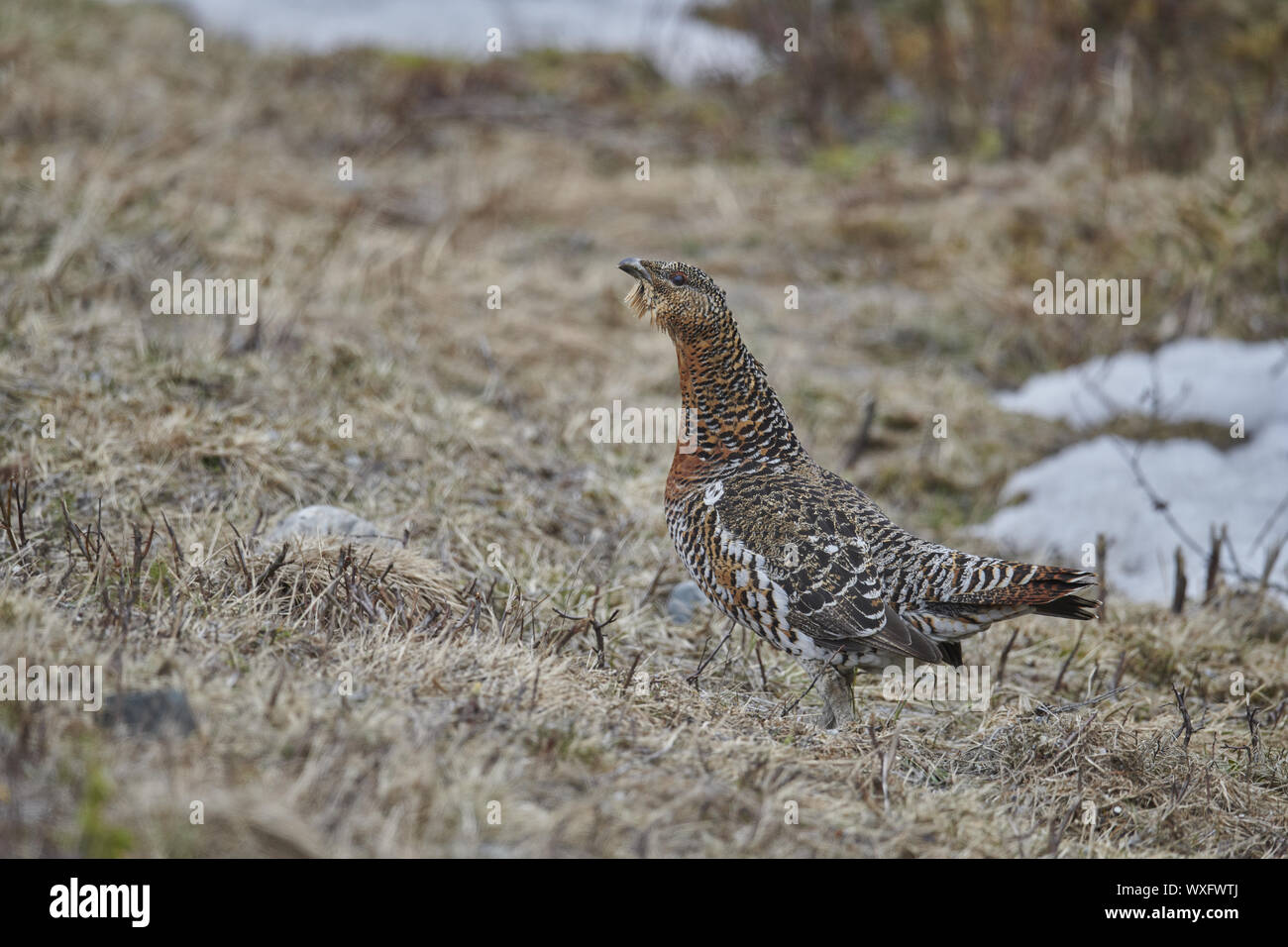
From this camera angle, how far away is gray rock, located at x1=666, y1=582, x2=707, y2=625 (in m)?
4.75

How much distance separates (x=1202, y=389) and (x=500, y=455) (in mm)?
4875

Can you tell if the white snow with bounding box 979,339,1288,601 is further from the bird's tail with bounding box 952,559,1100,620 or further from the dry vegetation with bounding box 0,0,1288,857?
the bird's tail with bounding box 952,559,1100,620

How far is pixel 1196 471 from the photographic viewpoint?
6.57 metres

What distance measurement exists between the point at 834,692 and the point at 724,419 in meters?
1.16

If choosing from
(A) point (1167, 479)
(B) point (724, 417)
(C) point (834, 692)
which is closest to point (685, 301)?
(B) point (724, 417)

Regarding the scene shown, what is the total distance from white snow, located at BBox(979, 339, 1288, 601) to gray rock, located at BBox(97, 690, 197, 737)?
4697 millimetres

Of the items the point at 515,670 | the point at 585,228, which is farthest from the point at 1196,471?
the point at 585,228

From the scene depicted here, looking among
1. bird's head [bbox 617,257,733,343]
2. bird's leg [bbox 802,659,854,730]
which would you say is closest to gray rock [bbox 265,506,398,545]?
bird's head [bbox 617,257,733,343]

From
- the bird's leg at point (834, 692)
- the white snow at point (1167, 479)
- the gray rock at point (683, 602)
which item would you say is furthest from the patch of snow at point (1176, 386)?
the bird's leg at point (834, 692)

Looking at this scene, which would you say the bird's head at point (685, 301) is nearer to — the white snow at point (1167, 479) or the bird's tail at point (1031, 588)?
the bird's tail at point (1031, 588)

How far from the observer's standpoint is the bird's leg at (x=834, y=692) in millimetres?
3898

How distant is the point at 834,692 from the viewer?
395 cm

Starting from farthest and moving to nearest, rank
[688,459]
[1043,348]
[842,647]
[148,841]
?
[1043,348], [688,459], [842,647], [148,841]

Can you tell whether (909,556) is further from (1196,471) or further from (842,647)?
(1196,471)
